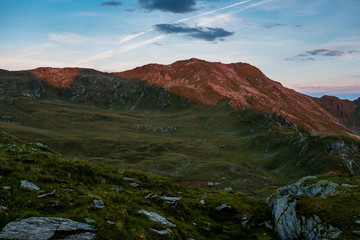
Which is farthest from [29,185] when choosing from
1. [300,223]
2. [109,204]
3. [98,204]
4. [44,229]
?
[300,223]

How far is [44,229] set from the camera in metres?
13.4

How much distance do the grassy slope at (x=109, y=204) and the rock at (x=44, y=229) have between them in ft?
1.80

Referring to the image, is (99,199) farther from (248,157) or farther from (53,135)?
(53,135)

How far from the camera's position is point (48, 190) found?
17.7 m

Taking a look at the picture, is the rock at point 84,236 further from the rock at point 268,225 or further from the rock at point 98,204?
the rock at point 268,225

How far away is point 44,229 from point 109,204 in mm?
5803

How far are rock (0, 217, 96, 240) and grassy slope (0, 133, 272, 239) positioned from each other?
21.7 inches

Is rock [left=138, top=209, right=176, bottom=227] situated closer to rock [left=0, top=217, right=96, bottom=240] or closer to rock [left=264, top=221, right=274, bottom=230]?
rock [left=0, top=217, right=96, bottom=240]

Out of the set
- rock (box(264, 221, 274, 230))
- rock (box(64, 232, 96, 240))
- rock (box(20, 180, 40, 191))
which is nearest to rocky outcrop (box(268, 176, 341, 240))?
rock (box(264, 221, 274, 230))

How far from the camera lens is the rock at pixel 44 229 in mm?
12625

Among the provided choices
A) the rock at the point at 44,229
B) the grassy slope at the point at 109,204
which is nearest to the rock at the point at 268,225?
the grassy slope at the point at 109,204

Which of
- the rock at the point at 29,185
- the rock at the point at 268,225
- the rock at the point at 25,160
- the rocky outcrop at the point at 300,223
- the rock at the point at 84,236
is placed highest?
the rock at the point at 25,160

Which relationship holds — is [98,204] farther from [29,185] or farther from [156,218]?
[29,185]

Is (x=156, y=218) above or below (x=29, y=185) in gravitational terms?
below
